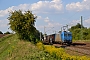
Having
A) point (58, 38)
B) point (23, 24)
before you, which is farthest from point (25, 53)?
point (58, 38)

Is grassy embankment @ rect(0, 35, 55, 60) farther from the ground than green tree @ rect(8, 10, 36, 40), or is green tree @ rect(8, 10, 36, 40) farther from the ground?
green tree @ rect(8, 10, 36, 40)

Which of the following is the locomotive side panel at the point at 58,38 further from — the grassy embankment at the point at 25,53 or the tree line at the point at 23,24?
the grassy embankment at the point at 25,53

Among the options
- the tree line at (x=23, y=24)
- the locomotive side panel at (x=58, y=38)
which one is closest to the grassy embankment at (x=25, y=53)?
the tree line at (x=23, y=24)

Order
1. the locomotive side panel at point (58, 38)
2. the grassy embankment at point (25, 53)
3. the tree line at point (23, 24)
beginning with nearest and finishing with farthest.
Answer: the grassy embankment at point (25, 53)
the tree line at point (23, 24)
the locomotive side panel at point (58, 38)

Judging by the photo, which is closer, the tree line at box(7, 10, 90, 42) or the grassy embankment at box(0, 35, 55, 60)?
the grassy embankment at box(0, 35, 55, 60)

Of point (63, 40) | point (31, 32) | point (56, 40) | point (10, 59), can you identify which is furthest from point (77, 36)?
point (10, 59)

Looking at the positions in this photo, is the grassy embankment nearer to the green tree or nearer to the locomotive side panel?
the green tree

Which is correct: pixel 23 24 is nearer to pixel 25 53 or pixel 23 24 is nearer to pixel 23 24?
pixel 23 24

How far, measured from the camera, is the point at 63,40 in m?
47.4

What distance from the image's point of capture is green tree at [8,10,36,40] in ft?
91.2

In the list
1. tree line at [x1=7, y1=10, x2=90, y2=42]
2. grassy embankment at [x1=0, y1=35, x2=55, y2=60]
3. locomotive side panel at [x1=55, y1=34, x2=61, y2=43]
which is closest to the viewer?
grassy embankment at [x1=0, y1=35, x2=55, y2=60]

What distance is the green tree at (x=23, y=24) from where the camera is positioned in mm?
27792

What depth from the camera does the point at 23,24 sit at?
2798cm

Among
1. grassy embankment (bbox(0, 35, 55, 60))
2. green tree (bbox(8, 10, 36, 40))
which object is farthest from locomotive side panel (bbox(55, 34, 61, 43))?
grassy embankment (bbox(0, 35, 55, 60))
